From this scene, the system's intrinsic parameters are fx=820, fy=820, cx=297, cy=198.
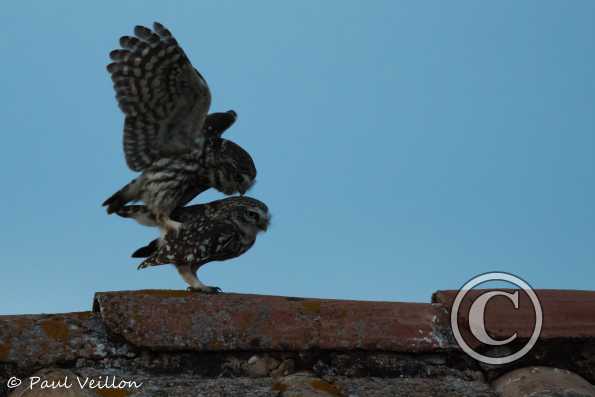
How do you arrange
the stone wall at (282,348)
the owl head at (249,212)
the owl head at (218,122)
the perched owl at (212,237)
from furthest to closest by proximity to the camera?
the owl head at (218,122) < the owl head at (249,212) < the perched owl at (212,237) < the stone wall at (282,348)

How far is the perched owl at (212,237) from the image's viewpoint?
163 inches

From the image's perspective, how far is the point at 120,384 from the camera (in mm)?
2891

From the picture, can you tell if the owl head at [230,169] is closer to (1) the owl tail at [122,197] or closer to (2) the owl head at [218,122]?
(2) the owl head at [218,122]

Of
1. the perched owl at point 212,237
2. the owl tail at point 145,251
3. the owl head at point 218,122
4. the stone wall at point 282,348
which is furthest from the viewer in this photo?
the owl head at point 218,122

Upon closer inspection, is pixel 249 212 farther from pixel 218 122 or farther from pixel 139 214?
pixel 218 122

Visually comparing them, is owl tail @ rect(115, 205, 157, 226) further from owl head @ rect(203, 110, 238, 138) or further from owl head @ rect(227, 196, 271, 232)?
owl head @ rect(227, 196, 271, 232)

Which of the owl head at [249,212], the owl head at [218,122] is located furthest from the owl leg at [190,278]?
the owl head at [218,122]

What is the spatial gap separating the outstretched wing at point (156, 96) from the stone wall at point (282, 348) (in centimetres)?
227

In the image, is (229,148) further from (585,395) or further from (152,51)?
(585,395)

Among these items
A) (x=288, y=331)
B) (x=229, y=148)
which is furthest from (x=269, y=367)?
(x=229, y=148)

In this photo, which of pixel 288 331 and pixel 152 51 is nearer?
pixel 288 331

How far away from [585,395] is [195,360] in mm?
1403

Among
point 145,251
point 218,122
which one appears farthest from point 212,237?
point 218,122

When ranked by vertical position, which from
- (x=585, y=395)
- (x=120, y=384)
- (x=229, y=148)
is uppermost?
(x=229, y=148)
